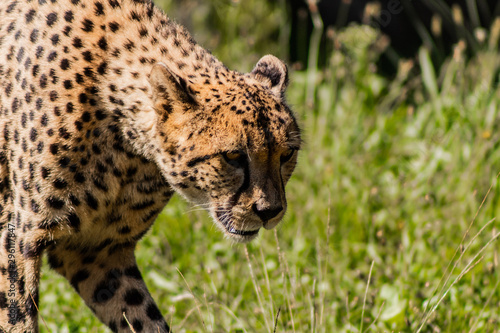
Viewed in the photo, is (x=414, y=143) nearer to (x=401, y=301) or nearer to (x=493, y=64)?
(x=493, y=64)

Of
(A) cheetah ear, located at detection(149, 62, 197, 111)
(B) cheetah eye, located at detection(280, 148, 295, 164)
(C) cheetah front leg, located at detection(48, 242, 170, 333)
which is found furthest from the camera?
(C) cheetah front leg, located at detection(48, 242, 170, 333)

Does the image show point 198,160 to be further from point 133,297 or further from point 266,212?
point 133,297

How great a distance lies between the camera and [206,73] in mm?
3400

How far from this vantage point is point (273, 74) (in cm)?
362

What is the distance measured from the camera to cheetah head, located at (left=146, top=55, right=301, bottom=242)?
3.13 meters

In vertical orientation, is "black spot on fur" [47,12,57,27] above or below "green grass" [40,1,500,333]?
above

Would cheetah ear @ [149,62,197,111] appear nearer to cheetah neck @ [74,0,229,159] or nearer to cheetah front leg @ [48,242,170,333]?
cheetah neck @ [74,0,229,159]

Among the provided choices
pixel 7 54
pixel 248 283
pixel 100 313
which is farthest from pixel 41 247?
pixel 248 283

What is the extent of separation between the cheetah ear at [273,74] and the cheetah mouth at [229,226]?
70 centimetres

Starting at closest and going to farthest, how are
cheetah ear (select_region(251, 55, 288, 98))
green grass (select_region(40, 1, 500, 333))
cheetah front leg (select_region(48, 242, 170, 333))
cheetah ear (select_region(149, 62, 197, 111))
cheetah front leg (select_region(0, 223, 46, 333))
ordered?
Result: 1. cheetah ear (select_region(149, 62, 197, 111))
2. cheetah front leg (select_region(0, 223, 46, 333))
3. cheetah ear (select_region(251, 55, 288, 98))
4. cheetah front leg (select_region(48, 242, 170, 333))
5. green grass (select_region(40, 1, 500, 333))

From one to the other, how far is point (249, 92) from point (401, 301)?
1.52m

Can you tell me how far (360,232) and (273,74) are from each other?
6.53 feet

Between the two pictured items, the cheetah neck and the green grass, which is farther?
the green grass

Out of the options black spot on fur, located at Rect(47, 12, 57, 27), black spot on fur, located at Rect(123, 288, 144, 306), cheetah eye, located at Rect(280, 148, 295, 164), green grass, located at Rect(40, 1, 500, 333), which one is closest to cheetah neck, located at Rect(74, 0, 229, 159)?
black spot on fur, located at Rect(47, 12, 57, 27)
